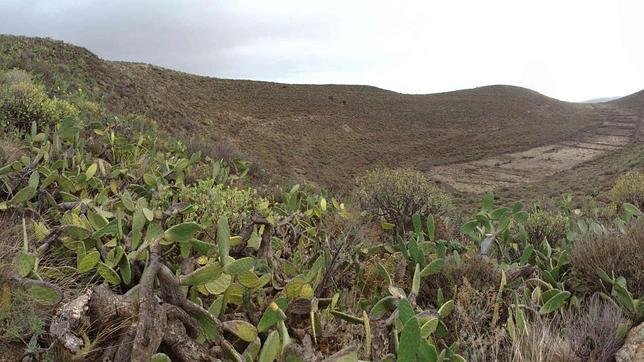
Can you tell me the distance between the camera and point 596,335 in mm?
3287

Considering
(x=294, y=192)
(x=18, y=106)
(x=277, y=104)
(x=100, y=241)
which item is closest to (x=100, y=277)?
(x=100, y=241)

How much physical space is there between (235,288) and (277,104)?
4033 cm

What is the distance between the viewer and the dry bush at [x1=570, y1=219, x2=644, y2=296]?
14.1ft

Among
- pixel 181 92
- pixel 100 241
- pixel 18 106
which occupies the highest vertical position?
pixel 181 92

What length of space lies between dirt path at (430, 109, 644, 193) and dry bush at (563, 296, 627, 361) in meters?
24.5

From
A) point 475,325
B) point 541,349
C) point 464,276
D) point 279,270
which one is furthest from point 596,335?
point 279,270

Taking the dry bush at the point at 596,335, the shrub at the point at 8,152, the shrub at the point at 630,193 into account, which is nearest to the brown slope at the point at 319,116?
the shrub at the point at 8,152

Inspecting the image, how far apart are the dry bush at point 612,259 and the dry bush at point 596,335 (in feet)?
3.01

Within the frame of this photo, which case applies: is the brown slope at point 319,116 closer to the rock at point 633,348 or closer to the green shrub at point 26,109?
the green shrub at point 26,109

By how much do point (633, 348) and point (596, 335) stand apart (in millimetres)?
275

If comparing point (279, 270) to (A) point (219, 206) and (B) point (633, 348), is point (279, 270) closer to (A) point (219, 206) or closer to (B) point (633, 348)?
(A) point (219, 206)

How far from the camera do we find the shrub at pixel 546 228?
8008 mm

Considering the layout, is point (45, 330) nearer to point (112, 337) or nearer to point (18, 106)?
point (112, 337)

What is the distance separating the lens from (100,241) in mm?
3479
